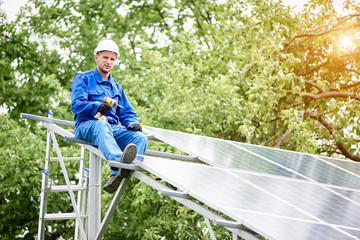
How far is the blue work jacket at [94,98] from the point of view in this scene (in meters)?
6.49

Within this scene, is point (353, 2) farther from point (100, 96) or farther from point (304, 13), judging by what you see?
point (100, 96)

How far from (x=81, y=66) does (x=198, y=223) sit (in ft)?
26.9

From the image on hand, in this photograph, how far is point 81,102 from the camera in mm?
6465

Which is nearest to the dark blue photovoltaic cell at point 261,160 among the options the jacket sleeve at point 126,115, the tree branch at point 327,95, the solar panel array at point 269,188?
the solar panel array at point 269,188

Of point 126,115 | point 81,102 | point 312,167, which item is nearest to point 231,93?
point 312,167

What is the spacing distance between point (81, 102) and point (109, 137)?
0.50 metres

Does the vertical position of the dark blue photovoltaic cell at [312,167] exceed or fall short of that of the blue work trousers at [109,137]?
it falls short

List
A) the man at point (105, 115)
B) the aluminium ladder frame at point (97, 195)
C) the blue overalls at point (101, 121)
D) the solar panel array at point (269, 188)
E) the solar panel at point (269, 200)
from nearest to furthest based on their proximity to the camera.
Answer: the solar panel at point (269, 200) → the solar panel array at point (269, 188) → the aluminium ladder frame at point (97, 195) → the man at point (105, 115) → the blue overalls at point (101, 121)

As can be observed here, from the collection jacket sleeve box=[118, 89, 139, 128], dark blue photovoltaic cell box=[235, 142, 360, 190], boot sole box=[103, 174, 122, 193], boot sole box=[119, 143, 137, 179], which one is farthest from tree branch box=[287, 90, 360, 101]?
boot sole box=[119, 143, 137, 179]

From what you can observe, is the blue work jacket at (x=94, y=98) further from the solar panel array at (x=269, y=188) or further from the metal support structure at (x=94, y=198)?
the solar panel array at (x=269, y=188)

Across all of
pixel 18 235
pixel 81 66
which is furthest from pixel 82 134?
pixel 81 66

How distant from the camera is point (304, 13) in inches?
529

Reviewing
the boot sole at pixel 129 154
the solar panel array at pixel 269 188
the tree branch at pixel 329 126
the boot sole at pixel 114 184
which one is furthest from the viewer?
the tree branch at pixel 329 126

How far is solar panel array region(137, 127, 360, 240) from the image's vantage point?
4.61m
